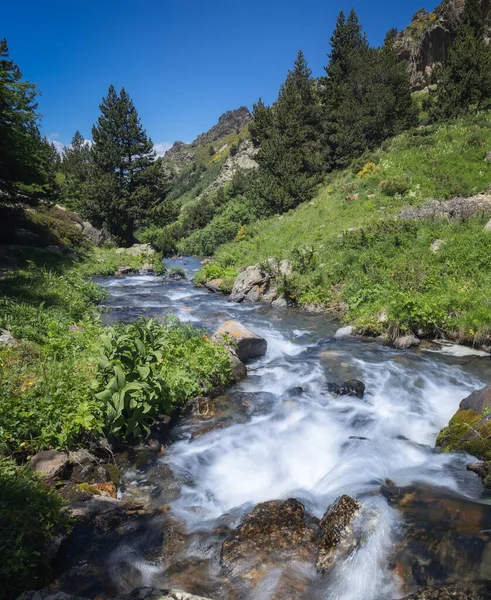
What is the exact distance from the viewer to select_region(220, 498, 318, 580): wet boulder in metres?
3.88

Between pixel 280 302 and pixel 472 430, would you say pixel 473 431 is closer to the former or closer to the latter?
pixel 472 430

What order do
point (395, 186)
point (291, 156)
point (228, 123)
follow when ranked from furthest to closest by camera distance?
point (228, 123)
point (291, 156)
point (395, 186)

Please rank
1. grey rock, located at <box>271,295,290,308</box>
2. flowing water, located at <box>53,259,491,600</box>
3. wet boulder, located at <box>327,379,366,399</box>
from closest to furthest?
1. flowing water, located at <box>53,259,491,600</box>
2. wet boulder, located at <box>327,379,366,399</box>
3. grey rock, located at <box>271,295,290,308</box>

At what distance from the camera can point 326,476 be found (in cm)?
543

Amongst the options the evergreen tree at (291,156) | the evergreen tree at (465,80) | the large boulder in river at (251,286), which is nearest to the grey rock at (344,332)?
the large boulder in river at (251,286)

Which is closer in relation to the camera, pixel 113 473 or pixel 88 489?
pixel 88 489

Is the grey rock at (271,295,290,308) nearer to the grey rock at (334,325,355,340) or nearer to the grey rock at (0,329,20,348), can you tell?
the grey rock at (334,325,355,340)

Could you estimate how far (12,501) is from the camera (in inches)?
151

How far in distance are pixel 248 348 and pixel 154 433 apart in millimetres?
3731

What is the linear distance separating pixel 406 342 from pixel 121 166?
37.2 metres

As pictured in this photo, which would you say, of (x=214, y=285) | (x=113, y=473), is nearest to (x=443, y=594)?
(x=113, y=473)

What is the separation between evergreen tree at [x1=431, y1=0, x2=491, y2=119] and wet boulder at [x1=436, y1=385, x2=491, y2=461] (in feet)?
113

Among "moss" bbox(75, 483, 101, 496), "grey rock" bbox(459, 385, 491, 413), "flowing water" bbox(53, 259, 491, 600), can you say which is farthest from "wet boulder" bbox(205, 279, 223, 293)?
"moss" bbox(75, 483, 101, 496)

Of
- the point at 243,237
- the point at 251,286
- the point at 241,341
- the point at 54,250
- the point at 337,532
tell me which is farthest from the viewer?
the point at 243,237
